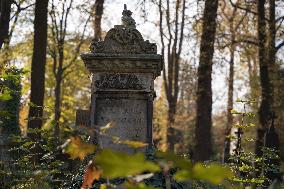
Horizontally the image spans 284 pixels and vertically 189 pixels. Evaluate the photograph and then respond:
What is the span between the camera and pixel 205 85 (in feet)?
55.1

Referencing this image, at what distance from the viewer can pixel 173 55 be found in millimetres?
30359

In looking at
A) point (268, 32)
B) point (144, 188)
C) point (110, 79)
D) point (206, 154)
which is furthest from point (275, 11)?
point (144, 188)

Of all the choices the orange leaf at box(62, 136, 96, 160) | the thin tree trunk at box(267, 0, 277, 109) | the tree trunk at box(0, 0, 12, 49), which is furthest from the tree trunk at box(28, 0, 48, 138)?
the orange leaf at box(62, 136, 96, 160)

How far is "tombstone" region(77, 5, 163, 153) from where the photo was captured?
7641mm

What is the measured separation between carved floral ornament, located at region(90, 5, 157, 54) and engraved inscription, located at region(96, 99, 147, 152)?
0.86 meters

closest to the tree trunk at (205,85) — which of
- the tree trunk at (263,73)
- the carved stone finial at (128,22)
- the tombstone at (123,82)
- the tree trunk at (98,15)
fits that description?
the tree trunk at (263,73)

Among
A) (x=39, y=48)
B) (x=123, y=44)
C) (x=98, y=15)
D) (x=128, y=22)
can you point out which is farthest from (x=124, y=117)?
(x=98, y=15)

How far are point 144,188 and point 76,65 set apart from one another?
32.0m

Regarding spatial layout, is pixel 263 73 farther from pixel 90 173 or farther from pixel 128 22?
pixel 90 173

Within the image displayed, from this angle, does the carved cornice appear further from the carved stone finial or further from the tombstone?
the carved stone finial

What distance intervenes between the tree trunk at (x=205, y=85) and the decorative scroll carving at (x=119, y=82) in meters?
9.15

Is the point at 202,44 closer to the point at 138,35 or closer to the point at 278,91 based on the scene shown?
the point at 278,91

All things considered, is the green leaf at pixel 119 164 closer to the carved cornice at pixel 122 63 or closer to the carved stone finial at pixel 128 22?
the carved cornice at pixel 122 63

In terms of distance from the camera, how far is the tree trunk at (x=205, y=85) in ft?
54.8
